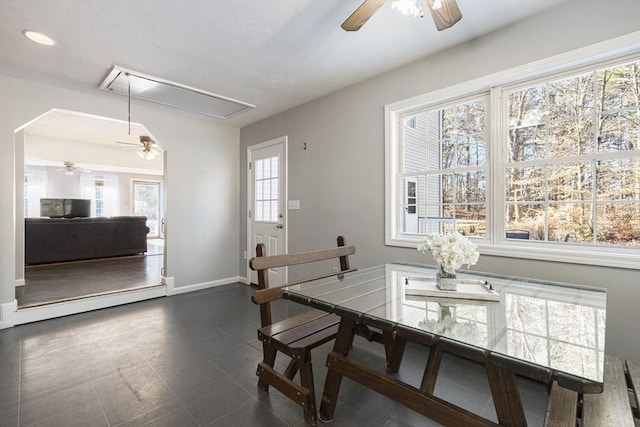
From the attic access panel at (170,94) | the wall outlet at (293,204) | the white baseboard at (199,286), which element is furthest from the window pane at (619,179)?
the white baseboard at (199,286)

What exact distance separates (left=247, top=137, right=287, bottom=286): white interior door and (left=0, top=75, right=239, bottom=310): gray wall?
0.38 m

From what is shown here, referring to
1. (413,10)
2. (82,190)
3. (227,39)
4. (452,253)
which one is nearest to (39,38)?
(227,39)

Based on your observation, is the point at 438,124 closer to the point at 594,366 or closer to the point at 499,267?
the point at 499,267

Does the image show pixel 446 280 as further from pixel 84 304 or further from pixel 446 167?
pixel 84 304

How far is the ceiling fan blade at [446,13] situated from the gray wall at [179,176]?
3.40 meters

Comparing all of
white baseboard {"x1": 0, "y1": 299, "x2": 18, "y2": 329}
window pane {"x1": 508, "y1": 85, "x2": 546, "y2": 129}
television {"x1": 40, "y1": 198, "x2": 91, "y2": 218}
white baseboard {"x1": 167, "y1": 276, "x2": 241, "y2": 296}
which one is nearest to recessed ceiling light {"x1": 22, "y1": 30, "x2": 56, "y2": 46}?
white baseboard {"x1": 0, "y1": 299, "x2": 18, "y2": 329}

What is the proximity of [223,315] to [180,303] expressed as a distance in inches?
31.7

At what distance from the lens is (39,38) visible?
2.28 m

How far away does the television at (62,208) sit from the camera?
24.2 ft

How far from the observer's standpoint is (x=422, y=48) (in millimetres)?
2438

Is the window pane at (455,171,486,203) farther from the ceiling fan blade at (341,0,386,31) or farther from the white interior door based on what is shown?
the white interior door

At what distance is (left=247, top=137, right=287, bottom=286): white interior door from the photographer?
13.3ft

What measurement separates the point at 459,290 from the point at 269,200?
10.6 feet

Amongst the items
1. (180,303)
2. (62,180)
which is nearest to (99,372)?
(180,303)
